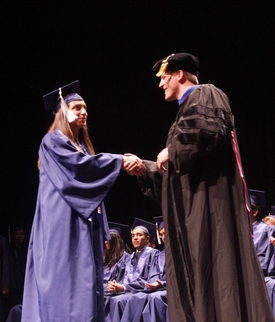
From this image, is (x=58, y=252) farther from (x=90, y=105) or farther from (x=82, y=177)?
(x=90, y=105)

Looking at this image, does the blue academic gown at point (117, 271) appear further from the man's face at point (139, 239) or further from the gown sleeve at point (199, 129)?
the gown sleeve at point (199, 129)

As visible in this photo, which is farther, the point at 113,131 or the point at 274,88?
the point at 113,131

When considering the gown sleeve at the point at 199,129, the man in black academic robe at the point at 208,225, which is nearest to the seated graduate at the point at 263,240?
the man in black academic robe at the point at 208,225

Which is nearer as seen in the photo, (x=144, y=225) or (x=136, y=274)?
(x=136, y=274)

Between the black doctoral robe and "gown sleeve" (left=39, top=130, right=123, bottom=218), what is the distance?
2.21 ft

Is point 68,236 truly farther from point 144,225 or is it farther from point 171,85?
point 144,225

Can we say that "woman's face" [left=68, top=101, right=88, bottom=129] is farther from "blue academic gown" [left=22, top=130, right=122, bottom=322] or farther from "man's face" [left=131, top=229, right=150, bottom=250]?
"man's face" [left=131, top=229, right=150, bottom=250]

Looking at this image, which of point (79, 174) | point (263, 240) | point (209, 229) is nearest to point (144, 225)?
point (263, 240)

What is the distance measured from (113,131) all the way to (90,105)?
659mm

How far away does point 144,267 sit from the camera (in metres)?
7.71

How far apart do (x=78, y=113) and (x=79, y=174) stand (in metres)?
0.67

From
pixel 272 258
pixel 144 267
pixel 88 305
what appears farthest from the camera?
pixel 144 267

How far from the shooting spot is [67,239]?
3504mm

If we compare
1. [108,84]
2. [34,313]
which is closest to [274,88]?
[108,84]
